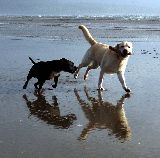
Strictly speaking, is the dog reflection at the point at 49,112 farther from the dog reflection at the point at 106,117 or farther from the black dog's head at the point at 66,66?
the black dog's head at the point at 66,66

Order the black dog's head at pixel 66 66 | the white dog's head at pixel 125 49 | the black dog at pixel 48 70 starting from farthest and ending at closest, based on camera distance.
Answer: the black dog's head at pixel 66 66, the black dog at pixel 48 70, the white dog's head at pixel 125 49

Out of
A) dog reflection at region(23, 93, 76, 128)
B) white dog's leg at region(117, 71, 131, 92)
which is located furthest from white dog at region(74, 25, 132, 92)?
dog reflection at region(23, 93, 76, 128)

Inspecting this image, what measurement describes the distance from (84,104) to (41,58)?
5.94 m

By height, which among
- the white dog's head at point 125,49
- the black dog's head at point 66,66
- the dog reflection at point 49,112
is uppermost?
the white dog's head at point 125,49

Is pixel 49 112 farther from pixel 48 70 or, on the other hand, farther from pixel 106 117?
pixel 48 70

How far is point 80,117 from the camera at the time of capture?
283 inches

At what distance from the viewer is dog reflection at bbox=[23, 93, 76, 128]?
695 cm

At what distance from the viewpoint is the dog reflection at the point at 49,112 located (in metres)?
6.95

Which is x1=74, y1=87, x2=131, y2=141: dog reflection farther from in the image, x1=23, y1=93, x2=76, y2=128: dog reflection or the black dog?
the black dog

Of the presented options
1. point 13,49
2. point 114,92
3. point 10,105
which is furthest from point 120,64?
point 13,49

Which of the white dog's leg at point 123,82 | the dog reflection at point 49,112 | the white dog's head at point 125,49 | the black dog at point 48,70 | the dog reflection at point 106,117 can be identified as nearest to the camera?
the dog reflection at point 106,117

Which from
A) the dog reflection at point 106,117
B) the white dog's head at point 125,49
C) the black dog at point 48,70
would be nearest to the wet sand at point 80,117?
the dog reflection at point 106,117

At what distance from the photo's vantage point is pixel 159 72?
1115cm

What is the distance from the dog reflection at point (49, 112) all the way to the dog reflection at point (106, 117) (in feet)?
1.00
